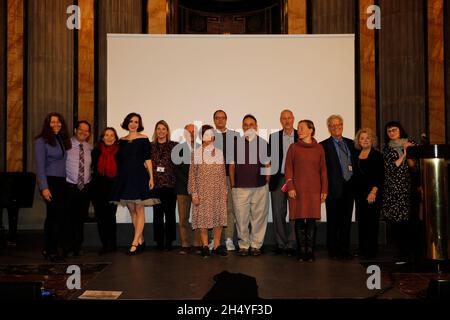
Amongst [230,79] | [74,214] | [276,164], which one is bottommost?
[74,214]

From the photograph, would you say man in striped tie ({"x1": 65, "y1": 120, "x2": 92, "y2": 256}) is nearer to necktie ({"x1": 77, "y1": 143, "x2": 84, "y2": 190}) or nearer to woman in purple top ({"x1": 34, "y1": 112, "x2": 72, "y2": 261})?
necktie ({"x1": 77, "y1": 143, "x2": 84, "y2": 190})

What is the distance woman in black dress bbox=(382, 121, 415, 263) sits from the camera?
4.46 m

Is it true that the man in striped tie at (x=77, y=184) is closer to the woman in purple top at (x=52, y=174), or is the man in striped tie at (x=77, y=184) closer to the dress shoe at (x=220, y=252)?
the woman in purple top at (x=52, y=174)

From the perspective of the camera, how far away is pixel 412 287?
332 centimetres

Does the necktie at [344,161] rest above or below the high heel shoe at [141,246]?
above

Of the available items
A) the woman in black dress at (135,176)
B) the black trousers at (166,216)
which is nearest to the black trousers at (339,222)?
the black trousers at (166,216)

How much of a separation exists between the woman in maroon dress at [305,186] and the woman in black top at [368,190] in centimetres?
44

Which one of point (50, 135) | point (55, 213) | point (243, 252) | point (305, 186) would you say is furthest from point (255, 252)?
point (50, 135)

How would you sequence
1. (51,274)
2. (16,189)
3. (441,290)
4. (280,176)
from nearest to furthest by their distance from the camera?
(441,290), (51,274), (280,176), (16,189)

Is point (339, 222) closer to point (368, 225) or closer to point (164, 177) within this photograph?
point (368, 225)

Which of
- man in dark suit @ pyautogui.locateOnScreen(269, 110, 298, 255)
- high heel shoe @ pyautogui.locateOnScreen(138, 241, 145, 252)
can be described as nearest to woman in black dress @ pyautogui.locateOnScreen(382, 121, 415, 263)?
man in dark suit @ pyautogui.locateOnScreen(269, 110, 298, 255)

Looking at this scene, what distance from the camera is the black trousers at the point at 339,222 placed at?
4.56 m

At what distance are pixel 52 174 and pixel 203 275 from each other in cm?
180

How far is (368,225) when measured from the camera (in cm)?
465
